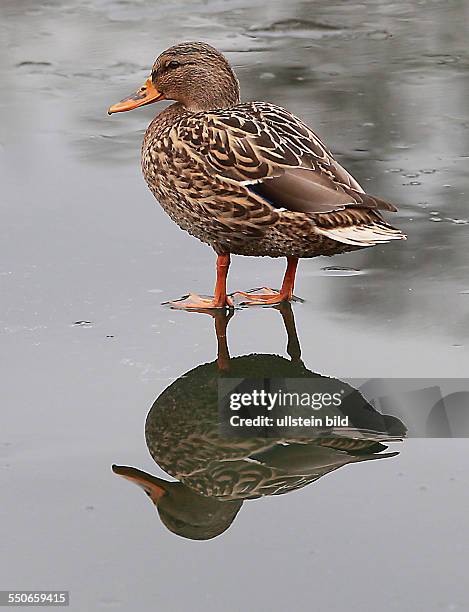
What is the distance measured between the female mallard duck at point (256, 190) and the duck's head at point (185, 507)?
53.7 inches

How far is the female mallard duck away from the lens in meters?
4.95

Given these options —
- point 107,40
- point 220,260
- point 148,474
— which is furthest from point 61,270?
point 107,40

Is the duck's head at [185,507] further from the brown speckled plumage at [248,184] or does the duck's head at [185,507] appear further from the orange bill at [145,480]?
the brown speckled plumage at [248,184]

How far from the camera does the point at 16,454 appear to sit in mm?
4020

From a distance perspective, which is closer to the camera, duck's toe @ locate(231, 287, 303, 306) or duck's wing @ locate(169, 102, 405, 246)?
duck's wing @ locate(169, 102, 405, 246)

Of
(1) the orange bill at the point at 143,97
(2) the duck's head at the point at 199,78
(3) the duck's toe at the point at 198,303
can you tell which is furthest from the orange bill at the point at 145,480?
(1) the orange bill at the point at 143,97

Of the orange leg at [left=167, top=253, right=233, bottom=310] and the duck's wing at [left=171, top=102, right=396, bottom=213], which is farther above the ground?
the duck's wing at [left=171, top=102, right=396, bottom=213]

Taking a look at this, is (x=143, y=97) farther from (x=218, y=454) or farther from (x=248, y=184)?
(x=218, y=454)

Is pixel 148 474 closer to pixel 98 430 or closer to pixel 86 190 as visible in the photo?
pixel 98 430

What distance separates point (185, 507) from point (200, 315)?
4.85 ft

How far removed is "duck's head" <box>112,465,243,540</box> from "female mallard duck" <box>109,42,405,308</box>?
Answer: 1.37 meters

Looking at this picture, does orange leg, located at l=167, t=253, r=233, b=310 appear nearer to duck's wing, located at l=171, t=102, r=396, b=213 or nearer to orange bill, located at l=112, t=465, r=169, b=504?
duck's wing, located at l=171, t=102, r=396, b=213

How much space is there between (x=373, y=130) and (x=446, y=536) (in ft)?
13.4

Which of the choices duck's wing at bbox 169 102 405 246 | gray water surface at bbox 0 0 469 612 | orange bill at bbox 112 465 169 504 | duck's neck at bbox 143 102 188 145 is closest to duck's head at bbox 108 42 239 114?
duck's neck at bbox 143 102 188 145
